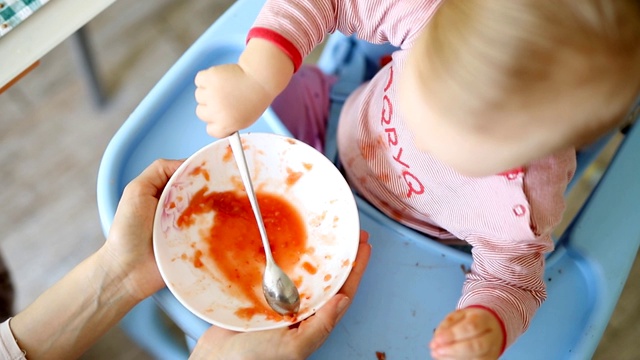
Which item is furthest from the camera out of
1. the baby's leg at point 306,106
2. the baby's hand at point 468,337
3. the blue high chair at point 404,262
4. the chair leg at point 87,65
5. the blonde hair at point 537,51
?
the chair leg at point 87,65

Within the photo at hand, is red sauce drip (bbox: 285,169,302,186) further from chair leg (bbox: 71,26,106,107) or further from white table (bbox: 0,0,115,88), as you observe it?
chair leg (bbox: 71,26,106,107)

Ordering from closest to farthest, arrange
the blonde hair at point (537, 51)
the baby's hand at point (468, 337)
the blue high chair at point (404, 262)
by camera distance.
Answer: the blonde hair at point (537, 51), the baby's hand at point (468, 337), the blue high chair at point (404, 262)

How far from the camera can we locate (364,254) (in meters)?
0.60

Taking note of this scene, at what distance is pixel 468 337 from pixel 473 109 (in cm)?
23

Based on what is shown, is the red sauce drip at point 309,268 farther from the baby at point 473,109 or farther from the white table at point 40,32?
the white table at point 40,32

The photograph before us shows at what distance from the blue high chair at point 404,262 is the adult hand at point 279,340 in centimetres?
3

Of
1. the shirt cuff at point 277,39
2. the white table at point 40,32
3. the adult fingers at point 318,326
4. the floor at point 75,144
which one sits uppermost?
the white table at point 40,32

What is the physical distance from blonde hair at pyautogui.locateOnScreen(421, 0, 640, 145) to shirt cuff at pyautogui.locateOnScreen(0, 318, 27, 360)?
0.50 metres

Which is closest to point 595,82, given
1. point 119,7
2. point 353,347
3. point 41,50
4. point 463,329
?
point 463,329

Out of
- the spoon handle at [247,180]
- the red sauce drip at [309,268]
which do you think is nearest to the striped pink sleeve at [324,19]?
the spoon handle at [247,180]

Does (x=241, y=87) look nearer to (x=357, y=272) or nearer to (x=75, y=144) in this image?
(x=357, y=272)

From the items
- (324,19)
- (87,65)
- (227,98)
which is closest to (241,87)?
(227,98)

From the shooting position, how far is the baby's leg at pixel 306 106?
74 centimetres

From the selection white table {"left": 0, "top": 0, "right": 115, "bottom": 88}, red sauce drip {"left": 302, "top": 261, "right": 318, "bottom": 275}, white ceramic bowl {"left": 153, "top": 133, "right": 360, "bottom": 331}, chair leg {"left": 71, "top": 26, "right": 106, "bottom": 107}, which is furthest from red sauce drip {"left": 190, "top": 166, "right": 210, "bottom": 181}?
chair leg {"left": 71, "top": 26, "right": 106, "bottom": 107}
